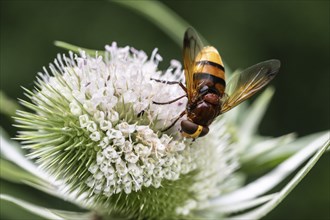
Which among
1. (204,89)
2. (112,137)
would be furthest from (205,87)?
(112,137)

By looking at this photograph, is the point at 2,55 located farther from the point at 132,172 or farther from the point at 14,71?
the point at 132,172

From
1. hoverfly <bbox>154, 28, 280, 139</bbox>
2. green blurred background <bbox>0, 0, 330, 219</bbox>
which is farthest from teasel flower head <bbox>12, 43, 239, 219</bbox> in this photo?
green blurred background <bbox>0, 0, 330, 219</bbox>

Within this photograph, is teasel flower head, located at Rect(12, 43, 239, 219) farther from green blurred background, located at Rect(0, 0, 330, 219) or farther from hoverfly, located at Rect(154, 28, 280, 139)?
green blurred background, located at Rect(0, 0, 330, 219)

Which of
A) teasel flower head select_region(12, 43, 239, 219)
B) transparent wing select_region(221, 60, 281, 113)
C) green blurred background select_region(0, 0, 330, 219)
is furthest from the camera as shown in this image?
green blurred background select_region(0, 0, 330, 219)

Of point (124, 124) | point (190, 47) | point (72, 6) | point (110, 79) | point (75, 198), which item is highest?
point (72, 6)

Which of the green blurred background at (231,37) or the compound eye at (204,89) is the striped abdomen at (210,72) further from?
the green blurred background at (231,37)

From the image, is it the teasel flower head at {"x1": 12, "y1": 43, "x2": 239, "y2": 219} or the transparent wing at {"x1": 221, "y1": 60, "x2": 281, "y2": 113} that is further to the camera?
the transparent wing at {"x1": 221, "y1": 60, "x2": 281, "y2": 113}

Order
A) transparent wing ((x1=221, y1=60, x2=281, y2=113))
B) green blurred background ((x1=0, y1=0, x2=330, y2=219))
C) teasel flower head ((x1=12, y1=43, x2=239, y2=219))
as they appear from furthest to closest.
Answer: green blurred background ((x1=0, y1=0, x2=330, y2=219)) < transparent wing ((x1=221, y1=60, x2=281, y2=113)) < teasel flower head ((x1=12, y1=43, x2=239, y2=219))

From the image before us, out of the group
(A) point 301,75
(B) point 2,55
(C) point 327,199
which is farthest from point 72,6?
(C) point 327,199
